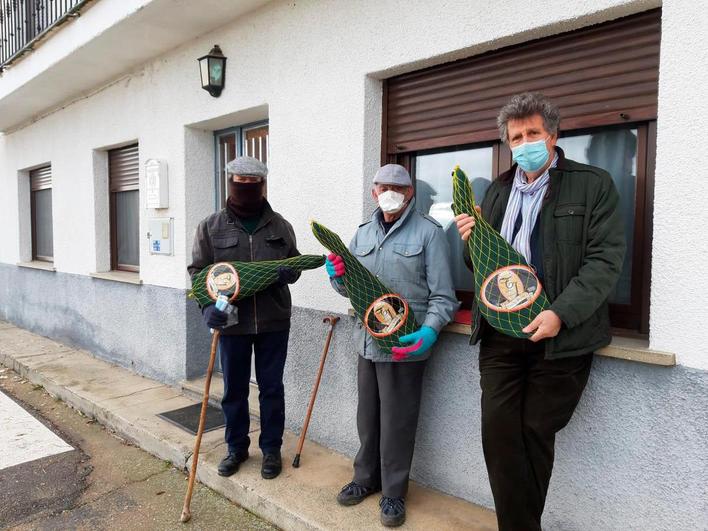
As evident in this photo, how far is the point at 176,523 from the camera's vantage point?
2.97m

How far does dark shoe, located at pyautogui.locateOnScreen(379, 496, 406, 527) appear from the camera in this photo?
8.76 feet

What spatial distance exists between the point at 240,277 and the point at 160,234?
250 cm

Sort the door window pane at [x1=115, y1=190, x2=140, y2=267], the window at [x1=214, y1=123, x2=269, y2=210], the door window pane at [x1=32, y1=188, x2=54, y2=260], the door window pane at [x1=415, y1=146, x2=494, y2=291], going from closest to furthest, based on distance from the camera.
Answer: the door window pane at [x1=415, y1=146, x2=494, y2=291] < the window at [x1=214, y1=123, x2=269, y2=210] < the door window pane at [x1=115, y1=190, x2=140, y2=267] < the door window pane at [x1=32, y1=188, x2=54, y2=260]

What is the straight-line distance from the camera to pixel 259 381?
3.28 metres

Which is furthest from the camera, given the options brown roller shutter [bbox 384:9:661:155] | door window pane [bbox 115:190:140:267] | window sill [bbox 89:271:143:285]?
door window pane [bbox 115:190:140:267]

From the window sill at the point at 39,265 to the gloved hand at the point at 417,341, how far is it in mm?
6447

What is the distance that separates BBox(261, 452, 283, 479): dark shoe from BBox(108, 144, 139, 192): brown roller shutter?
12.6ft

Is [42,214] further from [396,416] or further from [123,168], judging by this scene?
[396,416]

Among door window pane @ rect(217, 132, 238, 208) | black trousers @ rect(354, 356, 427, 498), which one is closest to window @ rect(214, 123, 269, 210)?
door window pane @ rect(217, 132, 238, 208)

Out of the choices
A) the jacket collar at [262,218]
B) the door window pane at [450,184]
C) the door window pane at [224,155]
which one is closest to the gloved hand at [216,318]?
the jacket collar at [262,218]

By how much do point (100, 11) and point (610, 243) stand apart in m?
4.83

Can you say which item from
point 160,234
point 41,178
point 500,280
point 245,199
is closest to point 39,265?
point 41,178

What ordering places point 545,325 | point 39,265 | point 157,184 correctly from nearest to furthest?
point 545,325, point 157,184, point 39,265

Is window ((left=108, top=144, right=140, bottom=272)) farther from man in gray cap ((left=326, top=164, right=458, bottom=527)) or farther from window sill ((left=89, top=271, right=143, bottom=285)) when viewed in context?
man in gray cap ((left=326, top=164, right=458, bottom=527))
